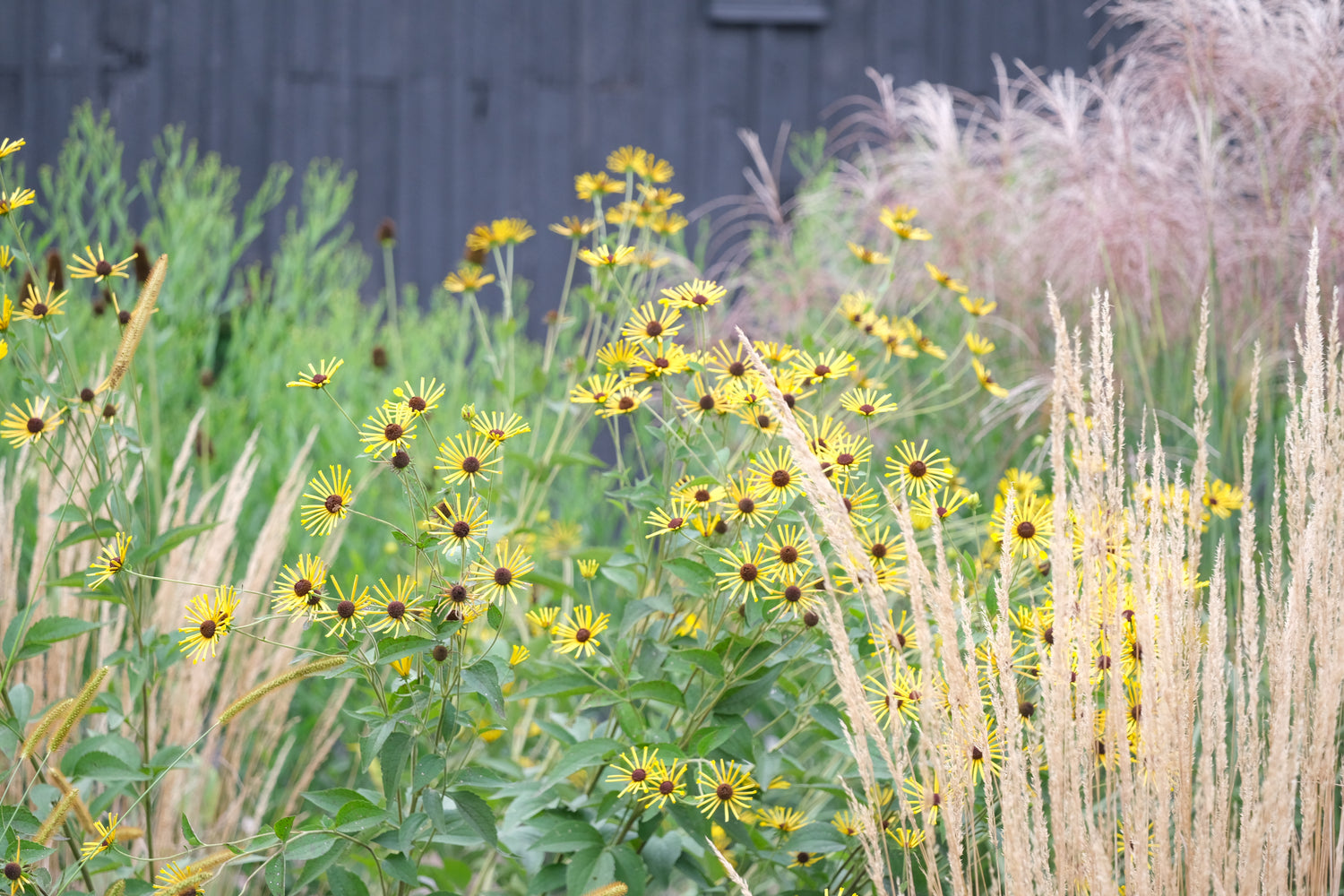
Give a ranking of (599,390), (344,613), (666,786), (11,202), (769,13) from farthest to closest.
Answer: (769,13)
(599,390)
(11,202)
(666,786)
(344,613)

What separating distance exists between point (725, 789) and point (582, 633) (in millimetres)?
224

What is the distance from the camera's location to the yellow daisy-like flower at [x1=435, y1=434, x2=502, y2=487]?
100 cm


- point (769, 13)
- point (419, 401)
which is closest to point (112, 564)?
point (419, 401)

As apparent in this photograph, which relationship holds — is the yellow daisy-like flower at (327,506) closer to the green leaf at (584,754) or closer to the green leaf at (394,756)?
the green leaf at (394,756)

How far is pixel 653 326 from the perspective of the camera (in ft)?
4.03

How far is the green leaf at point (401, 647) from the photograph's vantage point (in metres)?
0.96

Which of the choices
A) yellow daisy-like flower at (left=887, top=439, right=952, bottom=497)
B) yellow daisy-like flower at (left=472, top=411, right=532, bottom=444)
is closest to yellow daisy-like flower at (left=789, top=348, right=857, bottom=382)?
yellow daisy-like flower at (left=887, top=439, right=952, bottom=497)

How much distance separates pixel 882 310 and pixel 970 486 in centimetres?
56

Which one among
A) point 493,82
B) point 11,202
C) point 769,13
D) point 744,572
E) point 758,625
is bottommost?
point 758,625

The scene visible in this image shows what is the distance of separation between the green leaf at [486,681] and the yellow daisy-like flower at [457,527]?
11 cm

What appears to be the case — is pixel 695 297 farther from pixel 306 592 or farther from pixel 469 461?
pixel 306 592

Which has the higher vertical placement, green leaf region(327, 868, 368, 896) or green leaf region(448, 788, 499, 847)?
green leaf region(448, 788, 499, 847)

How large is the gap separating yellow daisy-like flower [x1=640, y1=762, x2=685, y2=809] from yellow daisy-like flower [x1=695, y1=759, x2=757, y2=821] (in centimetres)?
2

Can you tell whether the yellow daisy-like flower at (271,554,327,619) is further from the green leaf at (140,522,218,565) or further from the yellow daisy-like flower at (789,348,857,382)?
the yellow daisy-like flower at (789,348,857,382)
